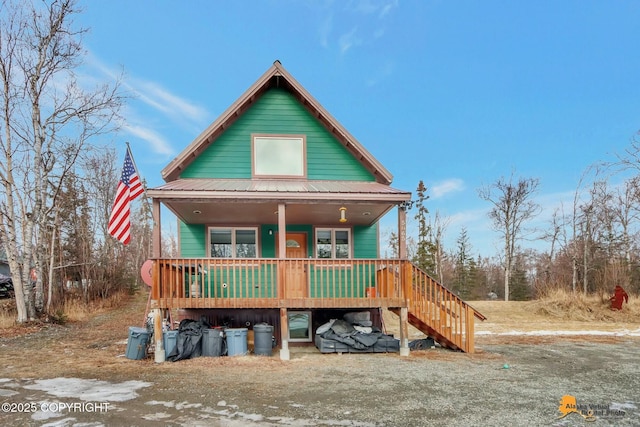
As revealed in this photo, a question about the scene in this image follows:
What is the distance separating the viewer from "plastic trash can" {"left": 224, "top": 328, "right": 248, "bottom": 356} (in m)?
9.24

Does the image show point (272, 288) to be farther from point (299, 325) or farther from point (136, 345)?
point (136, 345)

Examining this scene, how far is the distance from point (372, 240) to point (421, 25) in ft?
48.0

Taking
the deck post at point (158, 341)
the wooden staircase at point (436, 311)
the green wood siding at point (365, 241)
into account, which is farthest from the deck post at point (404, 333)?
the deck post at point (158, 341)

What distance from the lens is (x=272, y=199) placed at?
30.9 feet

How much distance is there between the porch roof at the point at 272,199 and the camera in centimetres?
930

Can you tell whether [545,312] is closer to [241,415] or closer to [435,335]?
[435,335]

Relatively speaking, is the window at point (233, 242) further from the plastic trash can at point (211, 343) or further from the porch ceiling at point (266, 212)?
the plastic trash can at point (211, 343)

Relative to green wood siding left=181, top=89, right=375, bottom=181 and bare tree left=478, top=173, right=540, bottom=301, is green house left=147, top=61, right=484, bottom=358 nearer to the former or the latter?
green wood siding left=181, top=89, right=375, bottom=181

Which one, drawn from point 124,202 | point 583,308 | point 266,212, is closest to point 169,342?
point 124,202

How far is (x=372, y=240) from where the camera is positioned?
13.1m

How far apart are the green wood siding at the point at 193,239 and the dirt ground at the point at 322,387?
314 centimetres

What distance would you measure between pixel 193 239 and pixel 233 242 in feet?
4.04

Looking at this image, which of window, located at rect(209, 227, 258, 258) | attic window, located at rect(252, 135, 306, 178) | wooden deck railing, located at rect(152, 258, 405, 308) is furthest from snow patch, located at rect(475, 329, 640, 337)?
attic window, located at rect(252, 135, 306, 178)

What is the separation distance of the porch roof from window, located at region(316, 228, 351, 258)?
1.14 ft
